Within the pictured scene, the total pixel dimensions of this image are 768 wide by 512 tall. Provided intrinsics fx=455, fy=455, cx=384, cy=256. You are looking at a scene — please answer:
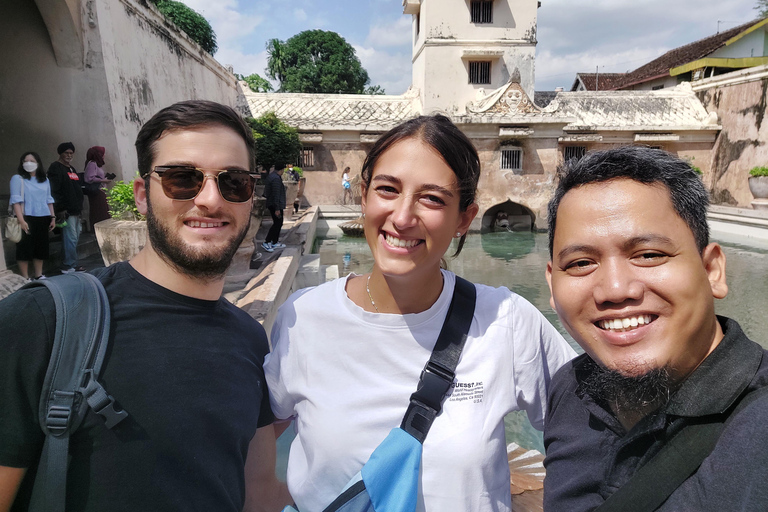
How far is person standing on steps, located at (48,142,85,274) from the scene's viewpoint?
5000mm

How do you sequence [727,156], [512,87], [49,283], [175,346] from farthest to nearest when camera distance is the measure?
[727,156]
[512,87]
[175,346]
[49,283]

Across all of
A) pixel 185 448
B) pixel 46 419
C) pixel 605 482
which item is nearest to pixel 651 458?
pixel 605 482

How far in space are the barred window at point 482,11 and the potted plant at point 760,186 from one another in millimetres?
9187

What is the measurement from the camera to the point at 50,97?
728 centimetres

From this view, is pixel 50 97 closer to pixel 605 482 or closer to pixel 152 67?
pixel 152 67

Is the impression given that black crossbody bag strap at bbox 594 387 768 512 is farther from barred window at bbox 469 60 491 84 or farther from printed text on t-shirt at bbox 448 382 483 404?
barred window at bbox 469 60 491 84

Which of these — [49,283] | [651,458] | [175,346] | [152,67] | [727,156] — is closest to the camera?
[651,458]

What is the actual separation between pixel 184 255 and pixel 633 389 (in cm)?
120

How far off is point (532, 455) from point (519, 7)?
52.1 ft

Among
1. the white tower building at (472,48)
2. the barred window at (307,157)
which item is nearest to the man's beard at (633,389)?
the white tower building at (472,48)

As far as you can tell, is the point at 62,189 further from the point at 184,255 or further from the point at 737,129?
the point at 737,129

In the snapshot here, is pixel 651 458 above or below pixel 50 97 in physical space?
below

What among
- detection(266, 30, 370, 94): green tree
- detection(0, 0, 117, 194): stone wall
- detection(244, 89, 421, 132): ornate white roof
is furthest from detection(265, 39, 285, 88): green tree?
detection(0, 0, 117, 194): stone wall

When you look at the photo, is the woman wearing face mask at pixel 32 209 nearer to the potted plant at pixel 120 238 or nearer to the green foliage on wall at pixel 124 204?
the green foliage on wall at pixel 124 204
